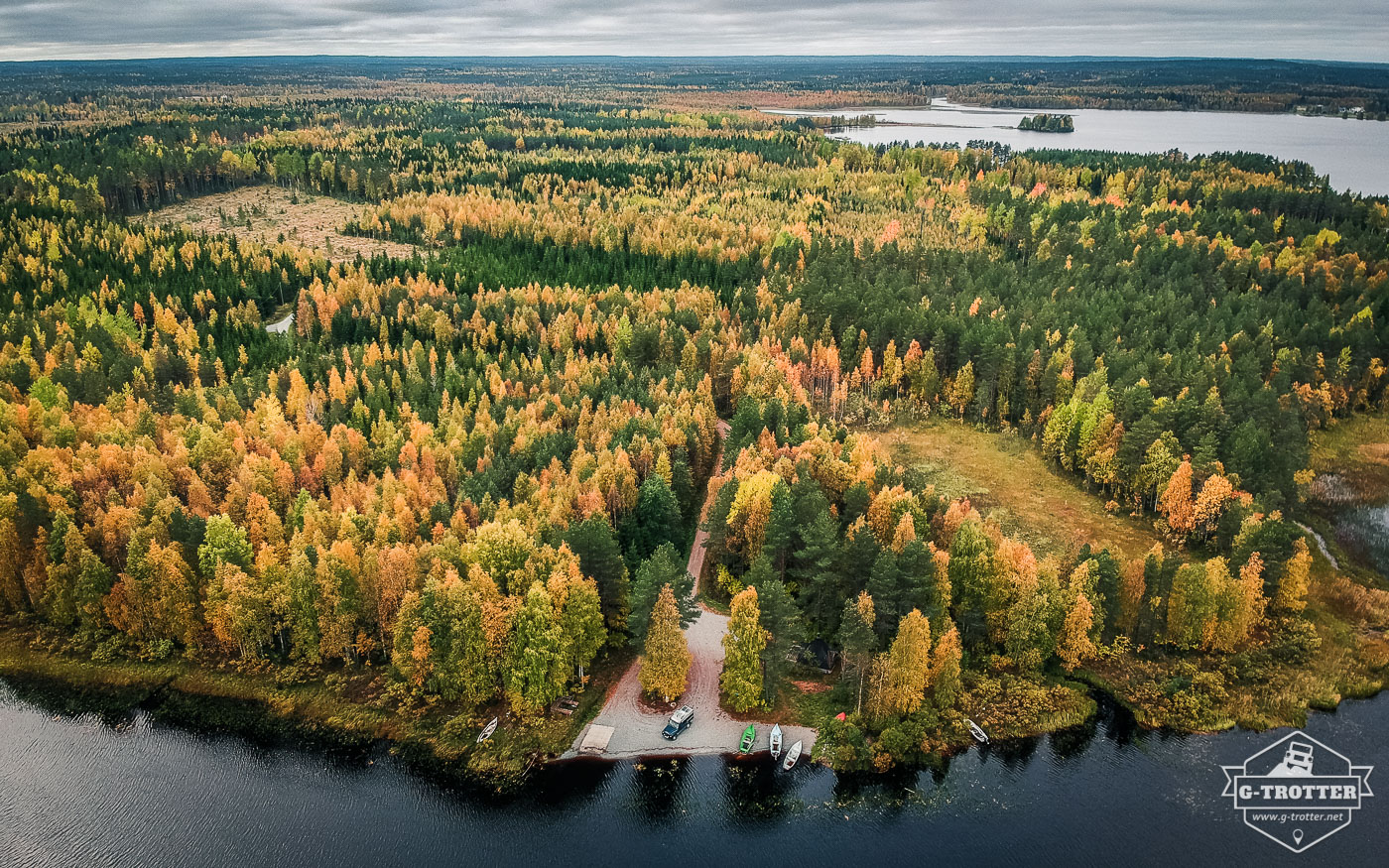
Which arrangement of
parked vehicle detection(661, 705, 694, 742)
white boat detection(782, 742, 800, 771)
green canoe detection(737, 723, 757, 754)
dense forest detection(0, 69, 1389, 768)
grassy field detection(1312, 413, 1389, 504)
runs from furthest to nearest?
grassy field detection(1312, 413, 1389, 504)
dense forest detection(0, 69, 1389, 768)
parked vehicle detection(661, 705, 694, 742)
green canoe detection(737, 723, 757, 754)
white boat detection(782, 742, 800, 771)

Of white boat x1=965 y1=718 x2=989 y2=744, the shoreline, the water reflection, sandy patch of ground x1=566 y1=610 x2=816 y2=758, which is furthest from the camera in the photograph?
white boat x1=965 y1=718 x2=989 y2=744

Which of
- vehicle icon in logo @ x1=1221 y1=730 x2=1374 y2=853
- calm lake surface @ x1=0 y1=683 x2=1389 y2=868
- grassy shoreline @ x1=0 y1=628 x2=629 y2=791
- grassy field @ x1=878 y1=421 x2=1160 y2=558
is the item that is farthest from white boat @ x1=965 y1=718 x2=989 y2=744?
grassy shoreline @ x1=0 y1=628 x2=629 y2=791

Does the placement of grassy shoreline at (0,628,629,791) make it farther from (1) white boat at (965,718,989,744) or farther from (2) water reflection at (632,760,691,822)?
(1) white boat at (965,718,989,744)

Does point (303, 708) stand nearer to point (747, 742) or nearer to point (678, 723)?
point (678, 723)

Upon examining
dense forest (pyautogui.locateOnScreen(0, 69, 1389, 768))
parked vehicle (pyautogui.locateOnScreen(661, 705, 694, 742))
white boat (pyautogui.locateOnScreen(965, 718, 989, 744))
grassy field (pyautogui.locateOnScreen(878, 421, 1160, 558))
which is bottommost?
white boat (pyautogui.locateOnScreen(965, 718, 989, 744))

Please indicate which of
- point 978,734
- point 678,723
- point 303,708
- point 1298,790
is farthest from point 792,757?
point 303,708

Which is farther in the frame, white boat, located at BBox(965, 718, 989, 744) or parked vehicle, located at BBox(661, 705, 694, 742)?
white boat, located at BBox(965, 718, 989, 744)
